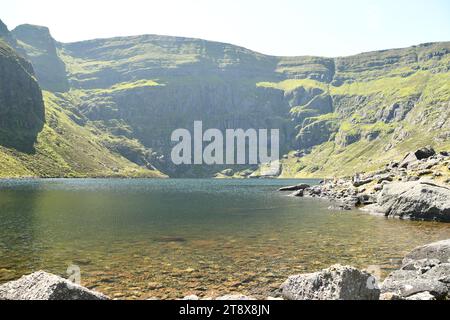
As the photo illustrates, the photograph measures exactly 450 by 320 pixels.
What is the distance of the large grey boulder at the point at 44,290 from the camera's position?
13688mm

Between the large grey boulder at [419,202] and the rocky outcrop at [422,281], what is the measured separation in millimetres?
27361

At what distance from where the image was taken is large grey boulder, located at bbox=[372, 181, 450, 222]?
49.9 metres

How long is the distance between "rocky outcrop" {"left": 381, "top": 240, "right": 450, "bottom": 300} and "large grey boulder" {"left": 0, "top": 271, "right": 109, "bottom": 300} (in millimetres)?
12843

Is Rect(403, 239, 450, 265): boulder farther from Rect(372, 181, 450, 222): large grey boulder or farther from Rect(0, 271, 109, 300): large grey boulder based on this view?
Rect(372, 181, 450, 222): large grey boulder

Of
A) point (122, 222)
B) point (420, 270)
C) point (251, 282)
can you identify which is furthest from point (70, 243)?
point (420, 270)

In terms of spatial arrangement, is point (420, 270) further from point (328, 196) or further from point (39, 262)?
point (328, 196)

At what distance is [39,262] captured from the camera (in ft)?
89.2

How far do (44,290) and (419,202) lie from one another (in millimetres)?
50963

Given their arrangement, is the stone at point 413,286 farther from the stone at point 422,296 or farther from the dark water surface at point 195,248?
the dark water surface at point 195,248

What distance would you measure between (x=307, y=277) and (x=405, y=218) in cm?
A: 4098

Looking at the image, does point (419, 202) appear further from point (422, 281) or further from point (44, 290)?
point (44, 290)

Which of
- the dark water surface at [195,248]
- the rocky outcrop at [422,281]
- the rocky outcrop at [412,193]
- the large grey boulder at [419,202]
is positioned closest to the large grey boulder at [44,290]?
the dark water surface at [195,248]
